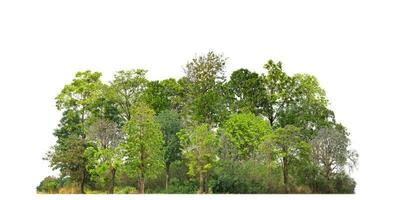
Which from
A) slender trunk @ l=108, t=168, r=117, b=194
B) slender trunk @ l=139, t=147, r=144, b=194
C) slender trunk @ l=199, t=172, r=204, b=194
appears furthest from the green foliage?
slender trunk @ l=108, t=168, r=117, b=194

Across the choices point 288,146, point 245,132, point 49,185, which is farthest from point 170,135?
point 49,185

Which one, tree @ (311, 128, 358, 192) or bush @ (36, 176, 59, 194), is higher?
tree @ (311, 128, 358, 192)

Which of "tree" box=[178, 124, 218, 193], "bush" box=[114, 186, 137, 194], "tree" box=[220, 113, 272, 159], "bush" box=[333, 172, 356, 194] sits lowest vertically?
"bush" box=[114, 186, 137, 194]

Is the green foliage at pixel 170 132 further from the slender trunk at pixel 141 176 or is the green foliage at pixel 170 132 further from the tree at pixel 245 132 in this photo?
the tree at pixel 245 132

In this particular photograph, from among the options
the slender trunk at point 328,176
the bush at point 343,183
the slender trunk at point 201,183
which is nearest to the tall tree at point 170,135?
the slender trunk at point 201,183

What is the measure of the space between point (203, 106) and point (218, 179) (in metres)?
6.94

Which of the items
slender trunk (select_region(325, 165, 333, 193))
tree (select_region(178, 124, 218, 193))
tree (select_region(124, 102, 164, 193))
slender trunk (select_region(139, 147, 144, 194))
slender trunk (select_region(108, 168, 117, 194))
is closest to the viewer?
tree (select_region(124, 102, 164, 193))

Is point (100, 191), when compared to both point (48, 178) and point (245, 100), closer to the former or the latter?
point (48, 178)

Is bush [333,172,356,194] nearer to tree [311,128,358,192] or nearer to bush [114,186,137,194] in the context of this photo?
tree [311,128,358,192]

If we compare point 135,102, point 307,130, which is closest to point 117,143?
point 135,102

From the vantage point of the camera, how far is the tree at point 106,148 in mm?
40156

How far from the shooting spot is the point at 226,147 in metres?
42.1

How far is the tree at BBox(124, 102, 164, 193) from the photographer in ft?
131

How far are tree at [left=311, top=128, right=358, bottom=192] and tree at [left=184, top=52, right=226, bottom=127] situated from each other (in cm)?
768
